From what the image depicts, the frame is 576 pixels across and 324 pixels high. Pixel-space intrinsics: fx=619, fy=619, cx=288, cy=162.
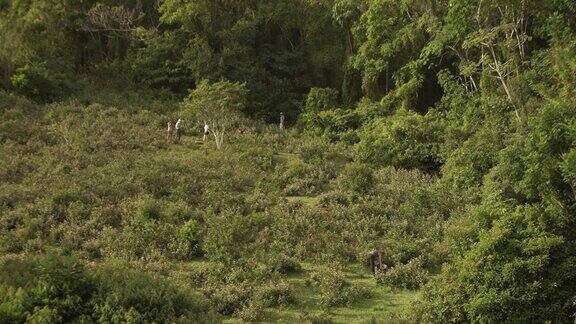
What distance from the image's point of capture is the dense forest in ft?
41.6

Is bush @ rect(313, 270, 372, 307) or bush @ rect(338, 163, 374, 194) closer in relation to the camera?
bush @ rect(313, 270, 372, 307)

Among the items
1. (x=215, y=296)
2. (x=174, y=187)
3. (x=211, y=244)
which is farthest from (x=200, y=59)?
(x=215, y=296)

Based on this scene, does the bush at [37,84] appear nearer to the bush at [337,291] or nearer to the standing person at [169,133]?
the standing person at [169,133]

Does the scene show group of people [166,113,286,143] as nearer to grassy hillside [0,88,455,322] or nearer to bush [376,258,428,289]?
grassy hillside [0,88,455,322]

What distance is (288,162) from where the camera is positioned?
23891 millimetres

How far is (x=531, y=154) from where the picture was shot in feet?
47.5

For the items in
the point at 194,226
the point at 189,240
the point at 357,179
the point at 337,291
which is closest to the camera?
the point at 337,291

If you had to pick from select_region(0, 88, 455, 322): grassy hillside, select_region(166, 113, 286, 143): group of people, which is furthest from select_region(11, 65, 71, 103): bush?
select_region(166, 113, 286, 143): group of people

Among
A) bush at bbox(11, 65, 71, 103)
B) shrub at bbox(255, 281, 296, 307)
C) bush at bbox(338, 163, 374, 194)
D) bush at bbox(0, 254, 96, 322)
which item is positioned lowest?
shrub at bbox(255, 281, 296, 307)

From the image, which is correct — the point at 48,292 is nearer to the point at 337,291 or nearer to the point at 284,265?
the point at 284,265

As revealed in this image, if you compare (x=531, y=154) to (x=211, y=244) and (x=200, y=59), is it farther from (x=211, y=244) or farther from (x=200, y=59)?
(x=200, y=59)

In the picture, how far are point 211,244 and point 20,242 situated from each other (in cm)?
487

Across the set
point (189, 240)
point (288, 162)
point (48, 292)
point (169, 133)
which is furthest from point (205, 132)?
point (48, 292)

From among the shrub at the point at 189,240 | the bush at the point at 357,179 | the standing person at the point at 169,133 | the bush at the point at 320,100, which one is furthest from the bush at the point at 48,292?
the bush at the point at 320,100
